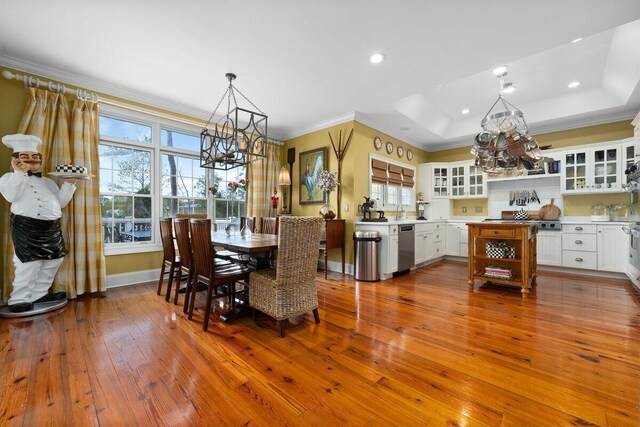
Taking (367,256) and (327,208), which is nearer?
(367,256)

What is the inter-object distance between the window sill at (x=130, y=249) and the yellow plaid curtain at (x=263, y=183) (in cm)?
158

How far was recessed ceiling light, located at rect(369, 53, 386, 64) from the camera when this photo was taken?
2805mm

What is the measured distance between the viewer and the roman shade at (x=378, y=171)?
477 cm

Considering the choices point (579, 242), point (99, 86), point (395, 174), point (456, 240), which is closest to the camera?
point (99, 86)

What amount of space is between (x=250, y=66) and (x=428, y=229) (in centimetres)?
403

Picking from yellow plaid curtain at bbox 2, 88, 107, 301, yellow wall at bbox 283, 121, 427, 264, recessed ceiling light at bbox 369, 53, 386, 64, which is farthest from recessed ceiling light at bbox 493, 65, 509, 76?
yellow plaid curtain at bbox 2, 88, 107, 301

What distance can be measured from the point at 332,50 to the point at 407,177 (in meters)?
3.60

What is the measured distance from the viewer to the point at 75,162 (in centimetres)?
314

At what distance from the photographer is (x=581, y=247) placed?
4.21 metres

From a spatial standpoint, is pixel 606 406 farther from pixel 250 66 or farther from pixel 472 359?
pixel 250 66

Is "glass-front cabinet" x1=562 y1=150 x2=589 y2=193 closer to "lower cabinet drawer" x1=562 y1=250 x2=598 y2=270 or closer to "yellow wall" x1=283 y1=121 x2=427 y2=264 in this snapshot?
"lower cabinet drawer" x1=562 y1=250 x2=598 y2=270

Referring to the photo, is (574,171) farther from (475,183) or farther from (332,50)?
(332,50)

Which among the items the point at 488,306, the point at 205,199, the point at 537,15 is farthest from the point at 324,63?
the point at 488,306

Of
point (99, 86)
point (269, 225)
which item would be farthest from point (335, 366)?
point (99, 86)
